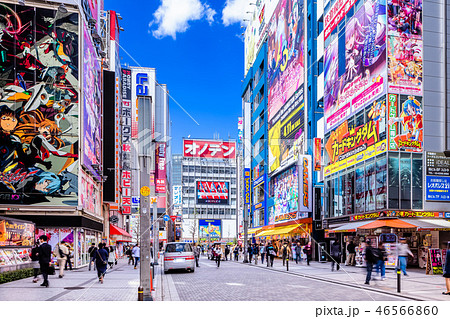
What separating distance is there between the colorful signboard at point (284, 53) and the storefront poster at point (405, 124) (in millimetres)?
20600

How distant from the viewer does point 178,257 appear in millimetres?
29141

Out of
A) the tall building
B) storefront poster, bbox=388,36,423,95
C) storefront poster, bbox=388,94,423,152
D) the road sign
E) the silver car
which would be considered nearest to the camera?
the road sign

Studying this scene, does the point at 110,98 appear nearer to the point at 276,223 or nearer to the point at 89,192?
the point at 89,192

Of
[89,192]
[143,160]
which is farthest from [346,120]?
[143,160]

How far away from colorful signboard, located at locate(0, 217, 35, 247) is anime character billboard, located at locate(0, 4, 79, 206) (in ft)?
15.9

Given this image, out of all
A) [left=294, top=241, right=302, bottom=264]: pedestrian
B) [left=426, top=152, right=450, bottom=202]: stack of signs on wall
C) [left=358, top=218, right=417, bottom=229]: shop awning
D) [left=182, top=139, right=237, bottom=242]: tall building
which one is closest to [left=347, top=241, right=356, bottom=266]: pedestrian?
[left=358, top=218, right=417, bottom=229]: shop awning

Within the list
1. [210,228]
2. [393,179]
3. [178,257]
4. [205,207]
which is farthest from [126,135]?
[205,207]

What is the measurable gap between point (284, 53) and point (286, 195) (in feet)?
56.2

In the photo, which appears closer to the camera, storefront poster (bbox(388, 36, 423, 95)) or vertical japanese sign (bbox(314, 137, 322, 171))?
storefront poster (bbox(388, 36, 423, 95))

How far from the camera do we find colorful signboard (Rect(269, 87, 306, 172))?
51.3m

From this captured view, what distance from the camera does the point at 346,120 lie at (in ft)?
123

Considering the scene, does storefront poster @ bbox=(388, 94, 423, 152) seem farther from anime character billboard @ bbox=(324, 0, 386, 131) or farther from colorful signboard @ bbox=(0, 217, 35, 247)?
colorful signboard @ bbox=(0, 217, 35, 247)

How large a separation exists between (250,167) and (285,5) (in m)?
29.7

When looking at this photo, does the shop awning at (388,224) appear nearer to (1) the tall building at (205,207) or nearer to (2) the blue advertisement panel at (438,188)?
(2) the blue advertisement panel at (438,188)
